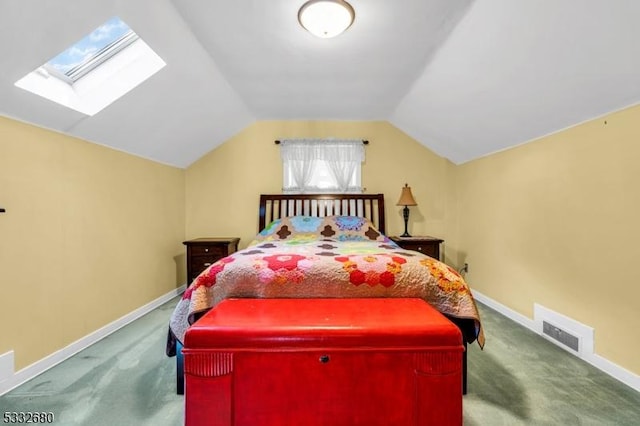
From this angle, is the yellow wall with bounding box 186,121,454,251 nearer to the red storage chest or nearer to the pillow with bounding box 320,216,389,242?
the pillow with bounding box 320,216,389,242

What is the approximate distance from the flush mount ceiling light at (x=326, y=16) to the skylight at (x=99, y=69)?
46.4 inches

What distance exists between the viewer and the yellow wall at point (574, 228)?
1.78 metres

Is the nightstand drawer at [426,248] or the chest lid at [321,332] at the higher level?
the nightstand drawer at [426,248]

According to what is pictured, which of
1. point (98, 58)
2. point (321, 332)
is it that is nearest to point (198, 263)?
point (98, 58)

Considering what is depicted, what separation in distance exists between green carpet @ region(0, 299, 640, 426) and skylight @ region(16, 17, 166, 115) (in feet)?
5.93

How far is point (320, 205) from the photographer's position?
3787 mm

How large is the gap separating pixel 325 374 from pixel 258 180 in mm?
2956

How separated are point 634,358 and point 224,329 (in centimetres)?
240

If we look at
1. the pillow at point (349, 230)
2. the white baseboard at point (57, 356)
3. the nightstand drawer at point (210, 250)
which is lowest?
the white baseboard at point (57, 356)

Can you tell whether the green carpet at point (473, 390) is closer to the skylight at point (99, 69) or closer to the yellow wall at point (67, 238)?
the yellow wall at point (67, 238)

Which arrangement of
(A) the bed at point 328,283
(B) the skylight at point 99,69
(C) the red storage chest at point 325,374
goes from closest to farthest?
1. (C) the red storage chest at point 325,374
2. (A) the bed at point 328,283
3. (B) the skylight at point 99,69

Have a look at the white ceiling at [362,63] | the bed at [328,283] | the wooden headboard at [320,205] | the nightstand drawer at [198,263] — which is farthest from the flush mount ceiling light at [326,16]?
the nightstand drawer at [198,263]

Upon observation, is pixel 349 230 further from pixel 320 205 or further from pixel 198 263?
pixel 198 263

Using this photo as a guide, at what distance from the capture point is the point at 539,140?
8.11 feet
